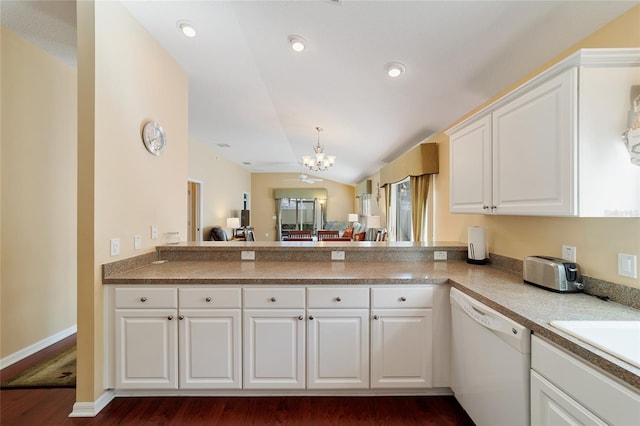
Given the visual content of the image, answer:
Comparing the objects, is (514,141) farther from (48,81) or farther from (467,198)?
(48,81)

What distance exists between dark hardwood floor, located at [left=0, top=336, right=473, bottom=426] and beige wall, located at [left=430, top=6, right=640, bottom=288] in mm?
1203

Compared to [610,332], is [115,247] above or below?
above

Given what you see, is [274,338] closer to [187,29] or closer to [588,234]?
[588,234]

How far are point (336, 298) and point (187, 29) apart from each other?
250 centimetres

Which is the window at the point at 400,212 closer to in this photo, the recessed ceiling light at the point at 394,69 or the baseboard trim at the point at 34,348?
the recessed ceiling light at the point at 394,69

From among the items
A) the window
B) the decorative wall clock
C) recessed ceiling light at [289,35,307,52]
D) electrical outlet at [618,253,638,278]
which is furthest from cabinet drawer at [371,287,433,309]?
the window

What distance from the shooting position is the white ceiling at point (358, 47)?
1.58 m

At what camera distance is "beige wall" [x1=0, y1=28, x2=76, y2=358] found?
2.21 metres

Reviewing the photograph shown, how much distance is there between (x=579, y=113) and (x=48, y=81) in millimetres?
4010

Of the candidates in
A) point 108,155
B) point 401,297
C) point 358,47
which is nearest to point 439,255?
point 401,297

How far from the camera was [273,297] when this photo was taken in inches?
70.7

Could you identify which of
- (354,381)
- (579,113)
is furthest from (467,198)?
(354,381)

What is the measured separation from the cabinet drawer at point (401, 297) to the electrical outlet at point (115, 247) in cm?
184

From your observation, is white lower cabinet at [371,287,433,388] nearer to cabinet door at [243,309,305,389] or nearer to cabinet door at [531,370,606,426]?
cabinet door at [243,309,305,389]
